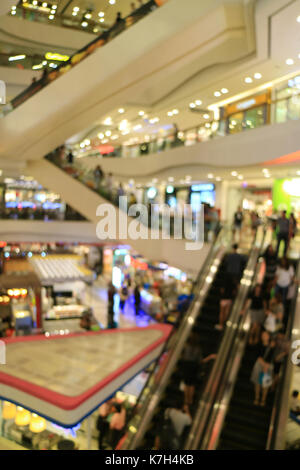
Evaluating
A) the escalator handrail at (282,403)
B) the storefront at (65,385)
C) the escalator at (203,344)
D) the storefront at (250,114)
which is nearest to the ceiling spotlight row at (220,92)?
the storefront at (250,114)

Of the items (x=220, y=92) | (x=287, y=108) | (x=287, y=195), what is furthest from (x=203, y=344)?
(x=220, y=92)

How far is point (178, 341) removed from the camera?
8.50 metres

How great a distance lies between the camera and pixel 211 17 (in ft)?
27.4

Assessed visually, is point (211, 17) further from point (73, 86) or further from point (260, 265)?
point (260, 265)

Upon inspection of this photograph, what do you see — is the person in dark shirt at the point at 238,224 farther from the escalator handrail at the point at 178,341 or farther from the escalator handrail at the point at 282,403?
the escalator handrail at the point at 282,403

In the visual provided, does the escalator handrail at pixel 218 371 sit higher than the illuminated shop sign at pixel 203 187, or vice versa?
the illuminated shop sign at pixel 203 187

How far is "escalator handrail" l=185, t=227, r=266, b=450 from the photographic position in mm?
6547

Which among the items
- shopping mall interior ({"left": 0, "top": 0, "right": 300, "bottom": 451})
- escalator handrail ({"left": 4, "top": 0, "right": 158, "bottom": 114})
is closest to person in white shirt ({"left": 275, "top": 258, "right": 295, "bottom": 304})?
shopping mall interior ({"left": 0, "top": 0, "right": 300, "bottom": 451})

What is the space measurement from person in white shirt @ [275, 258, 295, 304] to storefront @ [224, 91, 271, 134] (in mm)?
5465

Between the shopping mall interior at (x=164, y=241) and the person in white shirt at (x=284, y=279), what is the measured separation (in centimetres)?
3

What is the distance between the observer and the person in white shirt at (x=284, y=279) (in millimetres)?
8312

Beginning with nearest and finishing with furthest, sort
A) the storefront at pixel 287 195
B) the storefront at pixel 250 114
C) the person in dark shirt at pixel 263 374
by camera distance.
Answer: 1. the person in dark shirt at pixel 263 374
2. the storefront at pixel 250 114
3. the storefront at pixel 287 195

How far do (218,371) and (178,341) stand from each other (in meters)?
1.28

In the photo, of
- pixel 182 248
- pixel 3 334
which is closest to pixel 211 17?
pixel 182 248
